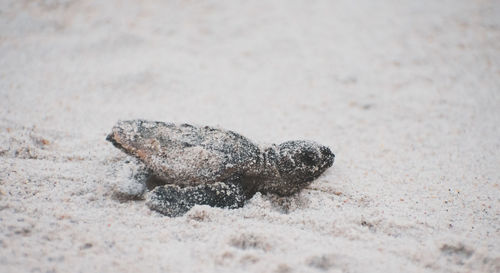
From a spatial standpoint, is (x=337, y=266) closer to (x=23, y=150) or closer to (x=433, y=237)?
(x=433, y=237)

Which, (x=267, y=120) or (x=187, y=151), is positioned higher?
(x=267, y=120)

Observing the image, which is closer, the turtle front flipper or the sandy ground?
the sandy ground

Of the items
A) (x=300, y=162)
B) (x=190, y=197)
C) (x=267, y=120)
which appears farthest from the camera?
(x=267, y=120)

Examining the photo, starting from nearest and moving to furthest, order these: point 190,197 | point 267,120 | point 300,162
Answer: point 190,197 < point 300,162 < point 267,120

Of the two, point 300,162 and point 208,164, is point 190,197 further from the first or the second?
point 300,162

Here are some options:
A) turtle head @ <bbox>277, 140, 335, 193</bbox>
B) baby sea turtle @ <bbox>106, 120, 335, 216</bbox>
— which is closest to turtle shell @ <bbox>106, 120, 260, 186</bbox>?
baby sea turtle @ <bbox>106, 120, 335, 216</bbox>

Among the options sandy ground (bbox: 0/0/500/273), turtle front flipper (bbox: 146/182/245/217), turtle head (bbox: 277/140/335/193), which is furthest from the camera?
turtle head (bbox: 277/140/335/193)

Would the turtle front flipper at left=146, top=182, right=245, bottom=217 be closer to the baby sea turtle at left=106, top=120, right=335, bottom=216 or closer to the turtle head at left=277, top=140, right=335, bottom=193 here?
the baby sea turtle at left=106, top=120, right=335, bottom=216

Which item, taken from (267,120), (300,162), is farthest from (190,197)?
(267,120)
